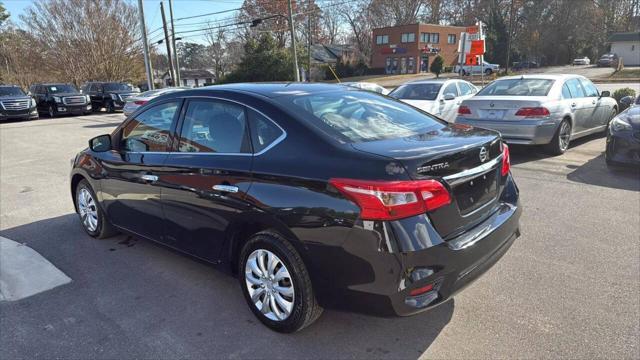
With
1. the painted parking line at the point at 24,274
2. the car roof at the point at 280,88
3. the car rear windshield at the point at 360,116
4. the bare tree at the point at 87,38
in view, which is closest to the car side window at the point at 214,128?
the car roof at the point at 280,88

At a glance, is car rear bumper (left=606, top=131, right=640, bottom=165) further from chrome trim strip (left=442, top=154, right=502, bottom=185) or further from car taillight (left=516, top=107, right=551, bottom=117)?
chrome trim strip (left=442, top=154, right=502, bottom=185)

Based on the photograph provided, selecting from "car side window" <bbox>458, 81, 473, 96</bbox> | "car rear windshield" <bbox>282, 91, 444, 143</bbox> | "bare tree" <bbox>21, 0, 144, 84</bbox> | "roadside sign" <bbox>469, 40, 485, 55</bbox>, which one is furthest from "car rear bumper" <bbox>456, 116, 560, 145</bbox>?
"bare tree" <bbox>21, 0, 144, 84</bbox>

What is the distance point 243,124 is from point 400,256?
1.47 meters

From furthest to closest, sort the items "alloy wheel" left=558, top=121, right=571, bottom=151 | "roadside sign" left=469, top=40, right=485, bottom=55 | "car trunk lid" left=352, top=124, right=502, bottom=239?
"roadside sign" left=469, top=40, right=485, bottom=55
"alloy wheel" left=558, top=121, right=571, bottom=151
"car trunk lid" left=352, top=124, right=502, bottom=239

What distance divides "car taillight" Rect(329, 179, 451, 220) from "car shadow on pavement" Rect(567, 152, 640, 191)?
17.3ft

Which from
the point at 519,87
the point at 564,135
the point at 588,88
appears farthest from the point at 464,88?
the point at 564,135

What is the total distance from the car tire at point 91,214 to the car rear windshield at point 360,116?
2716mm

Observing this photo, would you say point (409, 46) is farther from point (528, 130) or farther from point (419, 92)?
point (528, 130)

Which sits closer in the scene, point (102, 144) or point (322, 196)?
point (322, 196)

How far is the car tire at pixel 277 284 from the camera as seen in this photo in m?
2.77

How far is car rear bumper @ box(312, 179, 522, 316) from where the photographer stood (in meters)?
2.42

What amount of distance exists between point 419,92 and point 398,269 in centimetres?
971

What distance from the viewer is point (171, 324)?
3.17 metres

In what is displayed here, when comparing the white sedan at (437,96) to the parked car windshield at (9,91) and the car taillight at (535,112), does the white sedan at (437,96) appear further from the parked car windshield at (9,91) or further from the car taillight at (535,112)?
the parked car windshield at (9,91)
